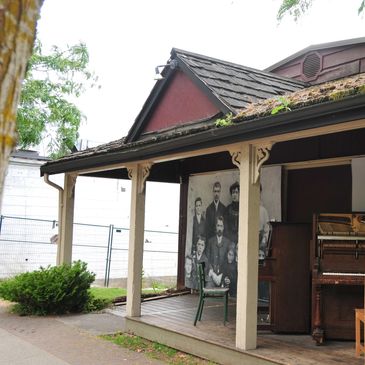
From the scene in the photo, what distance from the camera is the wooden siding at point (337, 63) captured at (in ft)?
34.4

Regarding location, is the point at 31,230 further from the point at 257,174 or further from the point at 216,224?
the point at 257,174

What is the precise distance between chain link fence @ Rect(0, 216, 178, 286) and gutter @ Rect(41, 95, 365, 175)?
32.3 feet

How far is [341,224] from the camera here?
6660 mm

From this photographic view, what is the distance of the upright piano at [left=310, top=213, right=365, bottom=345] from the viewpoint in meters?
6.37

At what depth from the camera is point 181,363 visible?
22.0 ft

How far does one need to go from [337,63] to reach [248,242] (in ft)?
20.2

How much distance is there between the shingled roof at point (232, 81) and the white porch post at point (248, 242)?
4.47 ft

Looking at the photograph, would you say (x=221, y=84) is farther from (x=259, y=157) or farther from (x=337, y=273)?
(x=337, y=273)

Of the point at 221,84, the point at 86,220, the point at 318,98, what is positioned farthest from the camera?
the point at 86,220

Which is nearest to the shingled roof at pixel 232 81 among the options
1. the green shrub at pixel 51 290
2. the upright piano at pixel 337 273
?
the upright piano at pixel 337 273

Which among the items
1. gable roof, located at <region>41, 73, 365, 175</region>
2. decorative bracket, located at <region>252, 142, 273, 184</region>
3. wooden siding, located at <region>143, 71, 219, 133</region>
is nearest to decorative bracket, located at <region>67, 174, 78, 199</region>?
wooden siding, located at <region>143, 71, 219, 133</region>

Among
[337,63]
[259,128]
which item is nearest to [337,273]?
[259,128]

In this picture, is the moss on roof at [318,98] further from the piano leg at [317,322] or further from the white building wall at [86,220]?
the white building wall at [86,220]

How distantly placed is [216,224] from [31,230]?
31.0 feet
